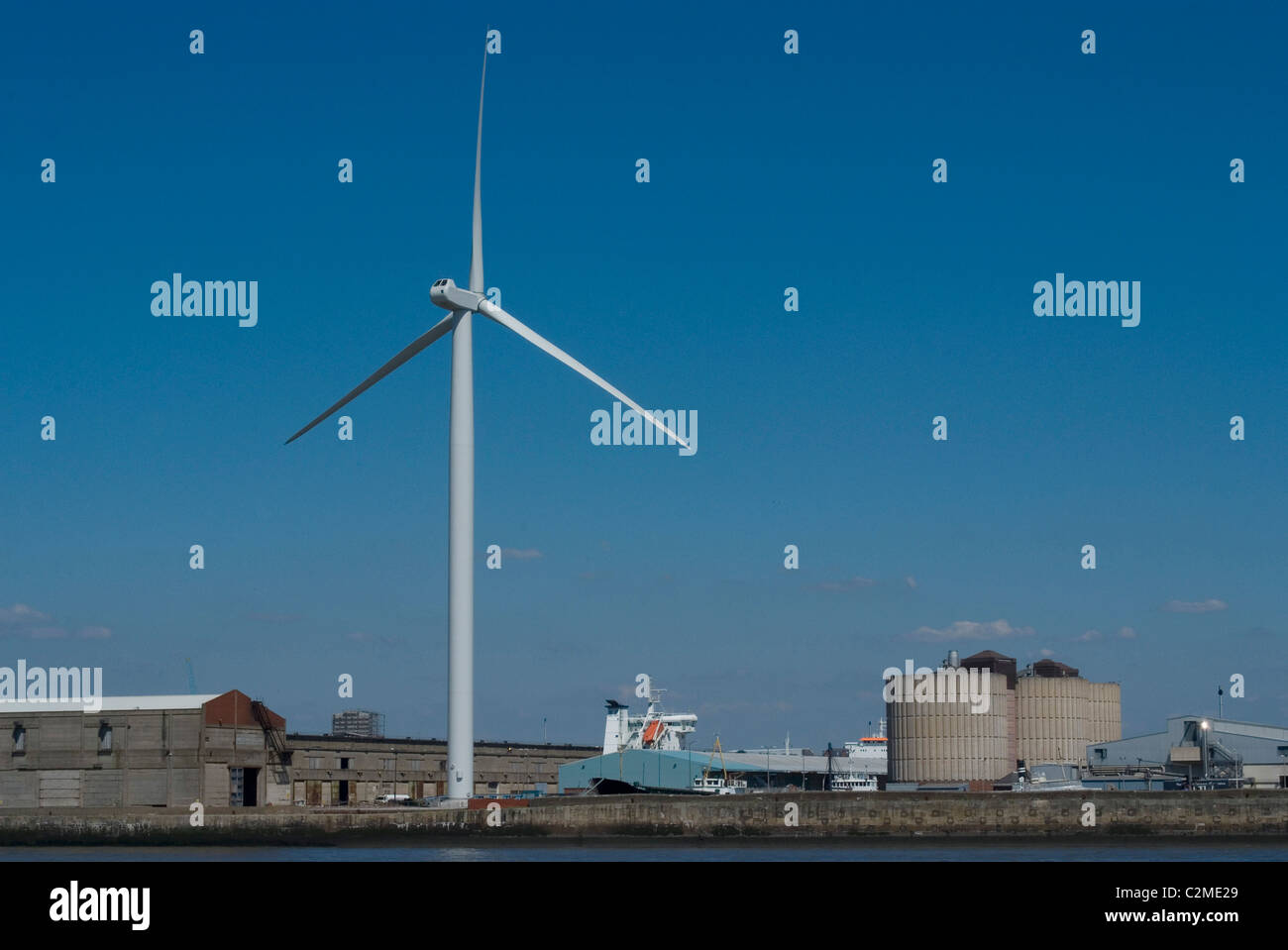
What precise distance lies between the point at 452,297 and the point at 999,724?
235 feet

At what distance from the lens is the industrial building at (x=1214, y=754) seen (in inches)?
4161

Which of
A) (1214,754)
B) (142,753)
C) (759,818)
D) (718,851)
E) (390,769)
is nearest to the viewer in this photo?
(718,851)

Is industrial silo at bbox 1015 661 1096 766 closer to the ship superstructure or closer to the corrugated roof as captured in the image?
the ship superstructure

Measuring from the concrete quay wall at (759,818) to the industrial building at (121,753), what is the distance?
219 inches

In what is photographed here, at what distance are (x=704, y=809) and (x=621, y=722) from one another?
5070 centimetres

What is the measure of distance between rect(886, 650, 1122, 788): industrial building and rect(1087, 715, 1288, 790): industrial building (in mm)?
9134

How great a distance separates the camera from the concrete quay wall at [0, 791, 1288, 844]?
81688 mm

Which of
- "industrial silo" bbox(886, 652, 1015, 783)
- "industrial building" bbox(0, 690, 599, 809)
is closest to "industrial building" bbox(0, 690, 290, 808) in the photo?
"industrial building" bbox(0, 690, 599, 809)

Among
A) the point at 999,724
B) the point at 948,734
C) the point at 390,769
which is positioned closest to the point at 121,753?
the point at 390,769

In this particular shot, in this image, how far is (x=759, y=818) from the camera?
277 ft

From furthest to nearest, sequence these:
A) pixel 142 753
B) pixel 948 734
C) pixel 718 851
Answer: pixel 948 734 → pixel 142 753 → pixel 718 851

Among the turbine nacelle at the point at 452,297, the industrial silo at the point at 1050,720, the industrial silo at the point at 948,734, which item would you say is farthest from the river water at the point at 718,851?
the industrial silo at the point at 1050,720

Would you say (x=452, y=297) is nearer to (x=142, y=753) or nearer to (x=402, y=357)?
(x=402, y=357)
